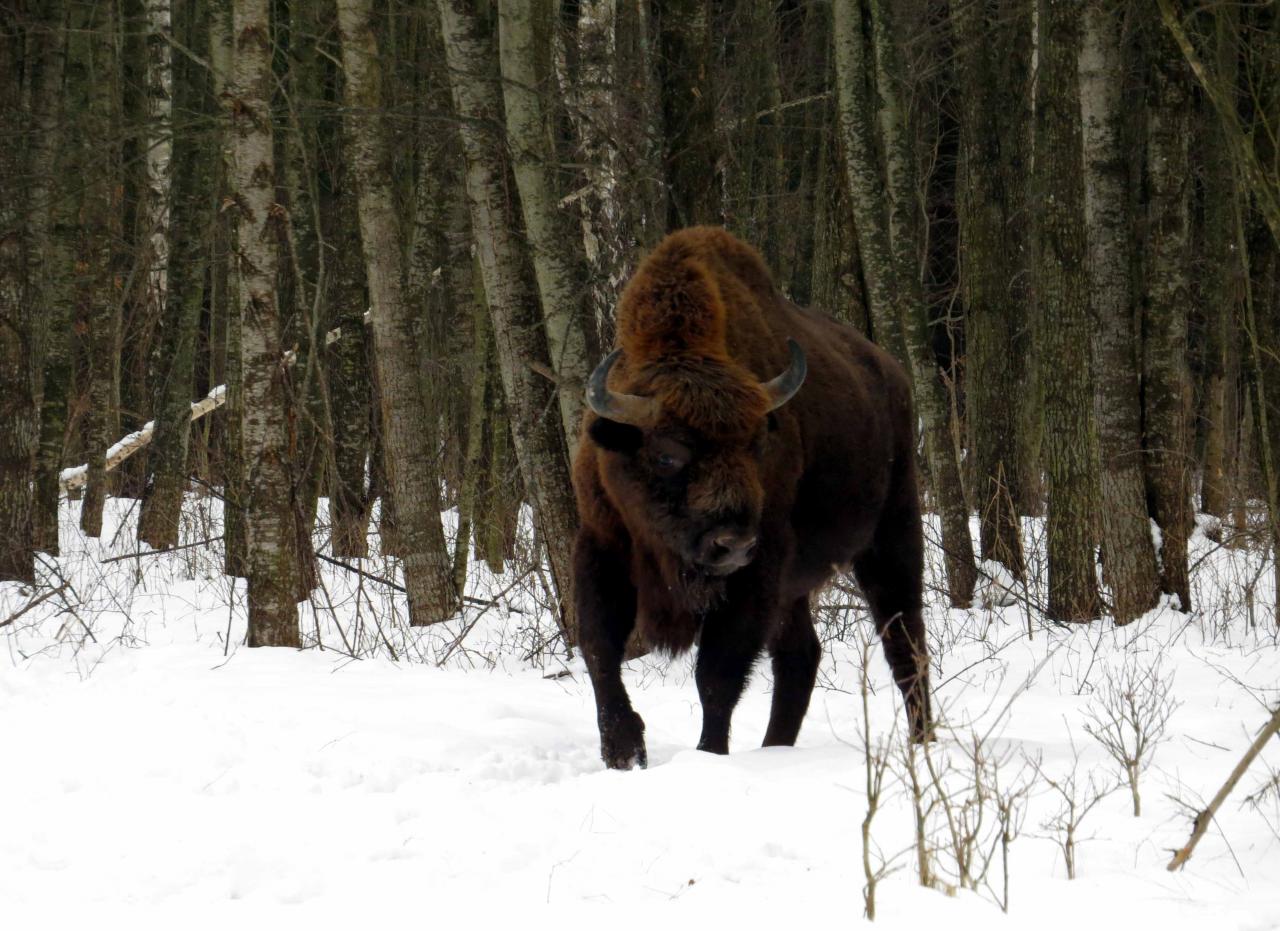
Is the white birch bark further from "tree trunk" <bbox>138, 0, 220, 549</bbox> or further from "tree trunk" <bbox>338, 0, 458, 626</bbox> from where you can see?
"tree trunk" <bbox>338, 0, 458, 626</bbox>

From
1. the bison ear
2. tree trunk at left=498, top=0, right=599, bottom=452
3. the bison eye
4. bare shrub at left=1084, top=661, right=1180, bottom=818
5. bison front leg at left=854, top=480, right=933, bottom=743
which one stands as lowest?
bare shrub at left=1084, top=661, right=1180, bottom=818

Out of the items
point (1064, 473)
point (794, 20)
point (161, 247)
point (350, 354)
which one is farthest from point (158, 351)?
point (794, 20)

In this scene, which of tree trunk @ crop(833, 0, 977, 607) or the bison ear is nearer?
the bison ear

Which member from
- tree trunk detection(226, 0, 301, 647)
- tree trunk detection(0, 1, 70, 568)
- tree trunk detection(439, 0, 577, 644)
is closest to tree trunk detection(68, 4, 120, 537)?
tree trunk detection(0, 1, 70, 568)

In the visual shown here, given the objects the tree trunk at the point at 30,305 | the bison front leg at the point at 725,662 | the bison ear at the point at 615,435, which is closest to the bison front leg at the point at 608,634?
the bison front leg at the point at 725,662

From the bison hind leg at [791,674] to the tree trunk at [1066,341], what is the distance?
12.5ft

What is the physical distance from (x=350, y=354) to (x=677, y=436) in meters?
8.32

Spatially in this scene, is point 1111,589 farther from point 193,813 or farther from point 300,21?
point 300,21

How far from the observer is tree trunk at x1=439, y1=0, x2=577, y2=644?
28.8 feet

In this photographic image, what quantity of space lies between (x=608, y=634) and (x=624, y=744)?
1.63ft

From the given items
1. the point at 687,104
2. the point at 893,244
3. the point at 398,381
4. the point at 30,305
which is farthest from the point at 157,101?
the point at 687,104

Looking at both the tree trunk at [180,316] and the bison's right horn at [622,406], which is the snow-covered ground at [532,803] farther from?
the tree trunk at [180,316]

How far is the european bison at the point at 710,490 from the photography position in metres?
5.54

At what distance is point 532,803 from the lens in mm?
4605
